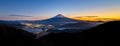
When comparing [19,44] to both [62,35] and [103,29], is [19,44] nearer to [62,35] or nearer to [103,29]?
[62,35]

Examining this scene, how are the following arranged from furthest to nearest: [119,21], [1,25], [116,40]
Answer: [1,25] < [119,21] < [116,40]

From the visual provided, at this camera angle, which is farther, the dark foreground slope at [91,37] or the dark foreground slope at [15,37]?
the dark foreground slope at [15,37]

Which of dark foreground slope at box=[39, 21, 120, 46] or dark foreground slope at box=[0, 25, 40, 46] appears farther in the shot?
dark foreground slope at box=[0, 25, 40, 46]

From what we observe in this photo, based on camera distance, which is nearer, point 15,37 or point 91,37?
point 91,37

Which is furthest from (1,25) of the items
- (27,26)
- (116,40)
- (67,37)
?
(116,40)
